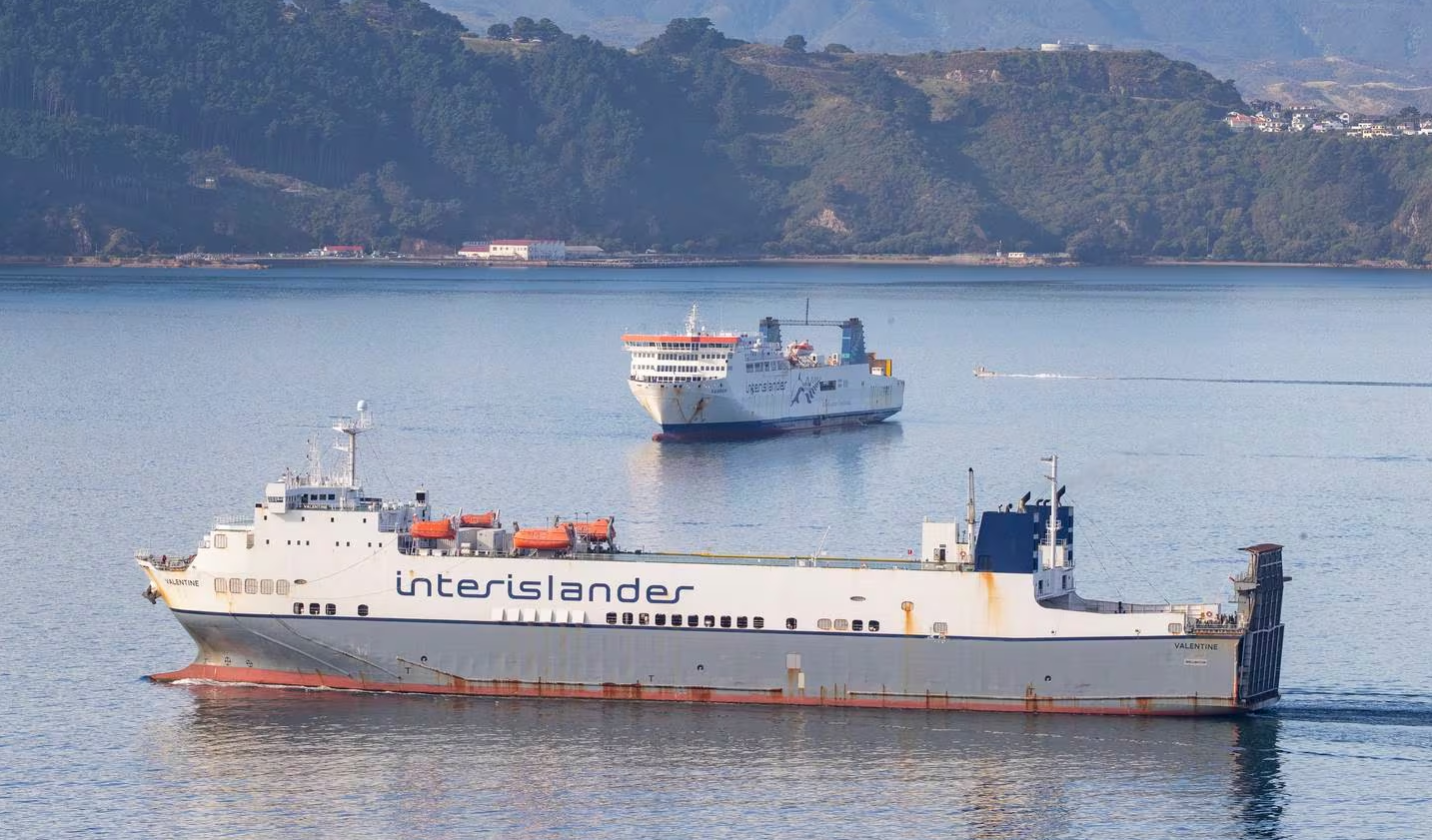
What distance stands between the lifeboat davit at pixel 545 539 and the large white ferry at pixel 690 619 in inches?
2.1

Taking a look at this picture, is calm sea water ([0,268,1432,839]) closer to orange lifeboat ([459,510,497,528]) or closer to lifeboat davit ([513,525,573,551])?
lifeboat davit ([513,525,573,551])

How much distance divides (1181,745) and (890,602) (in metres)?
6.81

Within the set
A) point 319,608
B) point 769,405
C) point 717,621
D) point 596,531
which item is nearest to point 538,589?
point 596,531

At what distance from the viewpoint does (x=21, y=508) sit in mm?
77000

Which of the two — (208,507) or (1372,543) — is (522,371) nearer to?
(208,507)

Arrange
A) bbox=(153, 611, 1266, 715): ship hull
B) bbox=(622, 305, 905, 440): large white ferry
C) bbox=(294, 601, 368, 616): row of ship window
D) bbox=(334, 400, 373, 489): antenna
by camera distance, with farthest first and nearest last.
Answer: bbox=(622, 305, 905, 440): large white ferry → bbox=(334, 400, 373, 489): antenna → bbox=(294, 601, 368, 616): row of ship window → bbox=(153, 611, 1266, 715): ship hull

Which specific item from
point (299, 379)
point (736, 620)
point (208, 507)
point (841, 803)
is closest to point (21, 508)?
point (208, 507)

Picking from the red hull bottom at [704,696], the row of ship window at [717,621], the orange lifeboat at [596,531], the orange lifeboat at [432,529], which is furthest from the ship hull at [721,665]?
the orange lifeboat at [596,531]

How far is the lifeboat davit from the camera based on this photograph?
52.6 m

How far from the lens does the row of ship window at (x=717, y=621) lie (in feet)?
168

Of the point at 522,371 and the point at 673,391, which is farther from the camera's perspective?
the point at 522,371

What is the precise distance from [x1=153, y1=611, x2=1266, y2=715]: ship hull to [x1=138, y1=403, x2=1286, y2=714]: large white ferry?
0.04m

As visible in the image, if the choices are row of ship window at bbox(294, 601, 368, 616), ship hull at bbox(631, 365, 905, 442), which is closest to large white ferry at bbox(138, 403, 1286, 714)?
row of ship window at bbox(294, 601, 368, 616)

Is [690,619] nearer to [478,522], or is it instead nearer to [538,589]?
[538,589]
